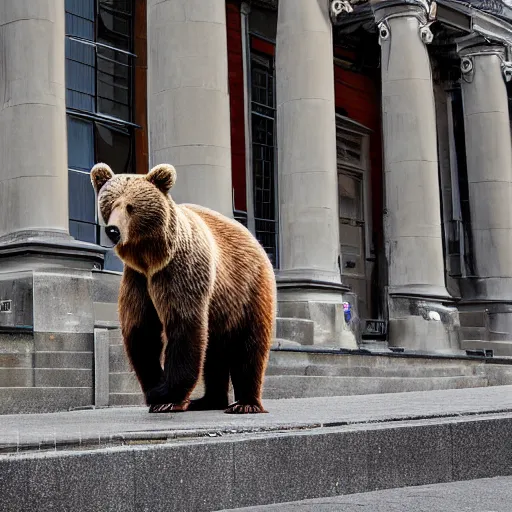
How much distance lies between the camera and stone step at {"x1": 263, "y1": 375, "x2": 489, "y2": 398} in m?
17.2

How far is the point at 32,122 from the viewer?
17.6 meters

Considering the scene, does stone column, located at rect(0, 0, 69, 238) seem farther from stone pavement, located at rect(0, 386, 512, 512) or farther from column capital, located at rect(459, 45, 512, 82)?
column capital, located at rect(459, 45, 512, 82)

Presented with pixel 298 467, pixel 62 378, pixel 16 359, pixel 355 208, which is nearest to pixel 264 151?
pixel 355 208

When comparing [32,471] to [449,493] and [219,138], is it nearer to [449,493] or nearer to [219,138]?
[449,493]

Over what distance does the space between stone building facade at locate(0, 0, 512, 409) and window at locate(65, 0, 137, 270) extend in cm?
5

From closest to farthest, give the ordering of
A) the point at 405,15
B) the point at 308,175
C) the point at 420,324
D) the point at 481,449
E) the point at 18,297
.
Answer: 1. the point at 481,449
2. the point at 18,297
3. the point at 308,175
4. the point at 420,324
5. the point at 405,15

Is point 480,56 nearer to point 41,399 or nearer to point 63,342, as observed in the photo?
point 63,342

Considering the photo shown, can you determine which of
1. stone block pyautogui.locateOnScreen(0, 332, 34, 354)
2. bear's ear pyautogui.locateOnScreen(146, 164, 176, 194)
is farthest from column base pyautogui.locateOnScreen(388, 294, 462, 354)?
bear's ear pyautogui.locateOnScreen(146, 164, 176, 194)

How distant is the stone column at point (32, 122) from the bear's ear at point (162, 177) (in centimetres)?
942

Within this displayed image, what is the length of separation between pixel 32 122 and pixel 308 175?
23.6 ft

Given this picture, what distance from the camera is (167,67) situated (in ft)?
63.9

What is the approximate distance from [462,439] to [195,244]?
260 centimetres

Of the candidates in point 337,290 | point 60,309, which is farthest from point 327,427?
point 337,290

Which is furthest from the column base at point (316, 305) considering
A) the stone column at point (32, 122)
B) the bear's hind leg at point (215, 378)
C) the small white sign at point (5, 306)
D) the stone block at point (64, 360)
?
the bear's hind leg at point (215, 378)
